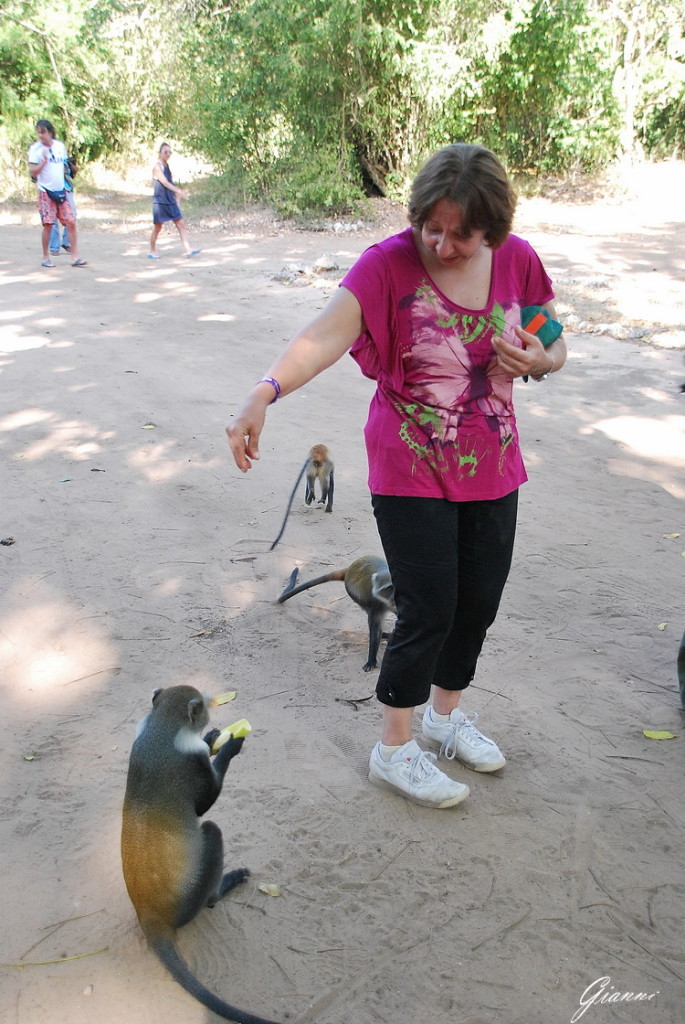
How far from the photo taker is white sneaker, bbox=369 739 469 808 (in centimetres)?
294

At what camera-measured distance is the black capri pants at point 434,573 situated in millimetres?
2590

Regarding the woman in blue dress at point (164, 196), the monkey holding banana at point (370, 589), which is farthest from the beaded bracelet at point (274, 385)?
the woman in blue dress at point (164, 196)

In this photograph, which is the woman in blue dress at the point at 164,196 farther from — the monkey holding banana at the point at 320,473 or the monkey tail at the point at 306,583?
the monkey tail at the point at 306,583

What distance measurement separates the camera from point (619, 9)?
1719cm

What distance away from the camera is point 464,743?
124 inches

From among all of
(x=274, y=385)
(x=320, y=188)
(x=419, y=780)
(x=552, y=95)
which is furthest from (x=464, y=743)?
(x=552, y=95)

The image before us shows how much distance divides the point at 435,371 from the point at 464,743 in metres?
1.45

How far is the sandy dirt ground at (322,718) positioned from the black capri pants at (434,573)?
60cm

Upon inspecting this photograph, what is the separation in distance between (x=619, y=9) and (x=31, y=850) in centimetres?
1954

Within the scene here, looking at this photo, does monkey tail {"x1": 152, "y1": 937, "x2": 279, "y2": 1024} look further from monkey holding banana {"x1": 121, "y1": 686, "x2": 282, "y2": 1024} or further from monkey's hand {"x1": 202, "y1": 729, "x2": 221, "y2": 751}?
monkey's hand {"x1": 202, "y1": 729, "x2": 221, "y2": 751}

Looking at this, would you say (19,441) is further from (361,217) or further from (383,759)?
(361,217)

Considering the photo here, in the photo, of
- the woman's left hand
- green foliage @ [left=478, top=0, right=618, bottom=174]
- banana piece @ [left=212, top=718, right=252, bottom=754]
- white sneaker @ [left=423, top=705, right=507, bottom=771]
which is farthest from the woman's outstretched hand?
green foliage @ [left=478, top=0, right=618, bottom=174]

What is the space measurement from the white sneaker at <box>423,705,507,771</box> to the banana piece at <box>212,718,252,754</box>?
888 mm

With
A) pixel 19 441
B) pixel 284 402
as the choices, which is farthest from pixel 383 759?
pixel 284 402
